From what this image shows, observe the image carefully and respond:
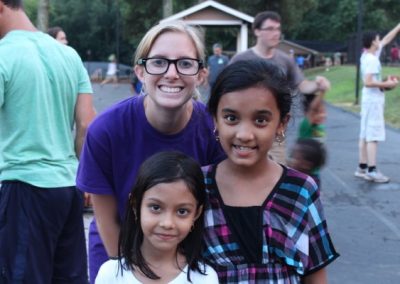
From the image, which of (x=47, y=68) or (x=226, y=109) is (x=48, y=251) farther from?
(x=226, y=109)

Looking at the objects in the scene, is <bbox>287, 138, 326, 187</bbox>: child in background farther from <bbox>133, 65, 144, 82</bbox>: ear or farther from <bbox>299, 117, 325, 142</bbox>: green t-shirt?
<bbox>133, 65, 144, 82</bbox>: ear

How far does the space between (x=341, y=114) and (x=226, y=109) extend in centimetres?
1767

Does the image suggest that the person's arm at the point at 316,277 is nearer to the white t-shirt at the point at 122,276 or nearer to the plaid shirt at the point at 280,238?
the plaid shirt at the point at 280,238

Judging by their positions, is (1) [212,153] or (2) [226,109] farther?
(1) [212,153]

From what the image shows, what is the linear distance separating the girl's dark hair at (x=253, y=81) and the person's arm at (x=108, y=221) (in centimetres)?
61

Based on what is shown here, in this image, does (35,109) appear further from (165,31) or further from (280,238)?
(280,238)

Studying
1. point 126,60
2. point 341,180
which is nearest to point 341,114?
point 341,180

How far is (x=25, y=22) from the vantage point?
129 inches

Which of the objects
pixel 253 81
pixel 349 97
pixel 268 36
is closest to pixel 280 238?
pixel 253 81

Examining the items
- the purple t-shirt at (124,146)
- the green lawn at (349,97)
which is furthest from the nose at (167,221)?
the green lawn at (349,97)

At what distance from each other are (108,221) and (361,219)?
480 cm

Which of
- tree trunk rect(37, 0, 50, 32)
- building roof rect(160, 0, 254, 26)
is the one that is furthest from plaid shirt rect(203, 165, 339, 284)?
tree trunk rect(37, 0, 50, 32)

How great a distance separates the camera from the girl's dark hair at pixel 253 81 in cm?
206

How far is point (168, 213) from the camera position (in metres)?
2.13
